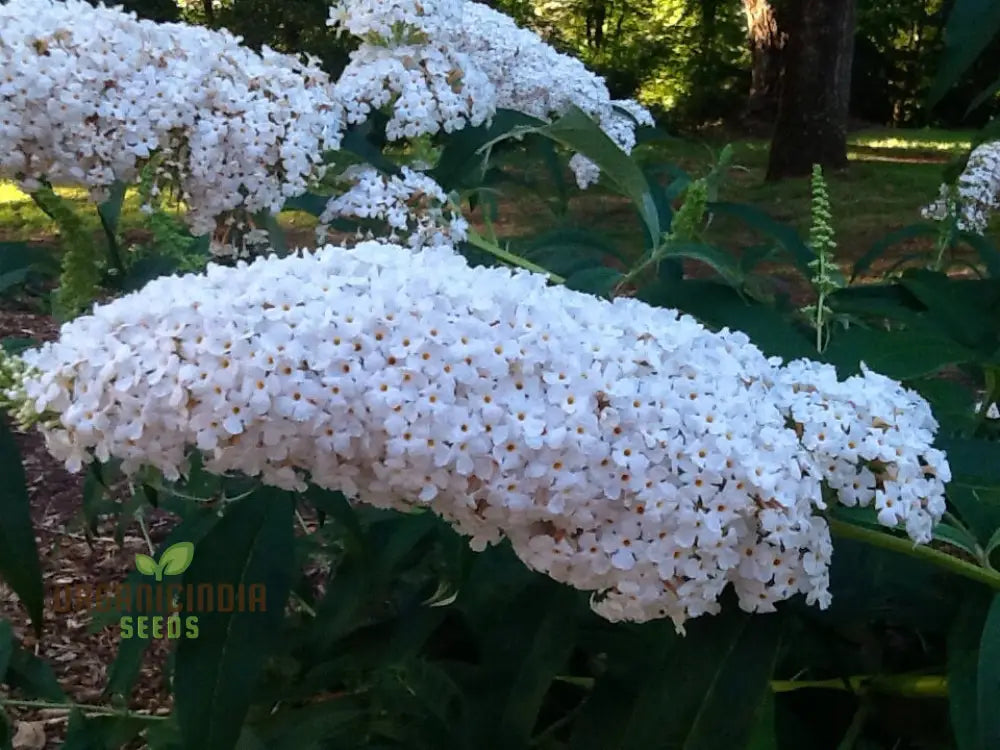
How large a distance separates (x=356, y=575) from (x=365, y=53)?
3.10 ft

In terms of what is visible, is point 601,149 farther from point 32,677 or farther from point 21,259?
point 32,677

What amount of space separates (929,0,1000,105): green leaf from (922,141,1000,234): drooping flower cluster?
3.95 ft

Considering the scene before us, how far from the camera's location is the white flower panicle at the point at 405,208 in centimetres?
162

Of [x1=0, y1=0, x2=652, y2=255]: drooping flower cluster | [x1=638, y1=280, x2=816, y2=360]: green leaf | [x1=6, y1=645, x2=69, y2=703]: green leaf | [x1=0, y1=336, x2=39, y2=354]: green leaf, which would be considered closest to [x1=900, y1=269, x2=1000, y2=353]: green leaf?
[x1=638, y1=280, x2=816, y2=360]: green leaf

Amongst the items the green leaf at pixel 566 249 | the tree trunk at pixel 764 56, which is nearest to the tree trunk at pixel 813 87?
the tree trunk at pixel 764 56

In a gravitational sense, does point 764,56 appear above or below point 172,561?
above

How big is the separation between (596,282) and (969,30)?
53 centimetres

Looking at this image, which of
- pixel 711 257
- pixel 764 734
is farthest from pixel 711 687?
pixel 711 257

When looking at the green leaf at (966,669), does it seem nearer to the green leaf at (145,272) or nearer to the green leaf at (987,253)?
the green leaf at (987,253)

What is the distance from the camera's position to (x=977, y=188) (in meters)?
2.35

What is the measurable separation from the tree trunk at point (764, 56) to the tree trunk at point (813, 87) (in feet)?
2.11

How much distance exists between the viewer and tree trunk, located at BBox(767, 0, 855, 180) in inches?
343

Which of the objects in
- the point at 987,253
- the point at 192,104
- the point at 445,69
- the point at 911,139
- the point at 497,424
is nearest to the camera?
the point at 497,424

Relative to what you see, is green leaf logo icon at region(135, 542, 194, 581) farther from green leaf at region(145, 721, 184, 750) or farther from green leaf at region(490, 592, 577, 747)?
green leaf at region(490, 592, 577, 747)
